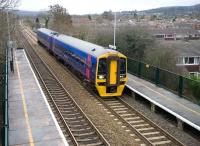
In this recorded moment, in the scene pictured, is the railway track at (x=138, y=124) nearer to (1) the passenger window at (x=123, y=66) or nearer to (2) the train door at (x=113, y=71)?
(2) the train door at (x=113, y=71)

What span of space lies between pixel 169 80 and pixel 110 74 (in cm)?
415

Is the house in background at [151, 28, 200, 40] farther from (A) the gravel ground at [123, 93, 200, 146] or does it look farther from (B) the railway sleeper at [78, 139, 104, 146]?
(B) the railway sleeper at [78, 139, 104, 146]

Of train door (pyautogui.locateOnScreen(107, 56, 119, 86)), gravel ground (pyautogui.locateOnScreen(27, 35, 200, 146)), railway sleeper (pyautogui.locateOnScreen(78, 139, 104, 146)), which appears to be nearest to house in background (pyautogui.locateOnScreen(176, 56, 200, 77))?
gravel ground (pyautogui.locateOnScreen(27, 35, 200, 146))

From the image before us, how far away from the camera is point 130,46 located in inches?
1487

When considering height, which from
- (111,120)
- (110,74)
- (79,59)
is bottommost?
(111,120)

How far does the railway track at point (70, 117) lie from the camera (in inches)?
520

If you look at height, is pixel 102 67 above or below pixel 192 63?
above

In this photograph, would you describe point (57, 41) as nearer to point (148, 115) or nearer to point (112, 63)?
point (112, 63)

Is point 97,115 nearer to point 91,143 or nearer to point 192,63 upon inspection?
point 91,143

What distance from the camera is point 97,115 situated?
642 inches

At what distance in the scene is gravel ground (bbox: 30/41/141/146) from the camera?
524 inches

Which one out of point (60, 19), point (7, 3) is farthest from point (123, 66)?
point (60, 19)

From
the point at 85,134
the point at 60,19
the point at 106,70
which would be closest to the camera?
the point at 85,134

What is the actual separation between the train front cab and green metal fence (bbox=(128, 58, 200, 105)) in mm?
2588
